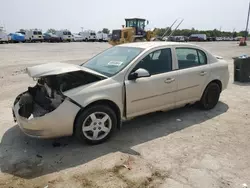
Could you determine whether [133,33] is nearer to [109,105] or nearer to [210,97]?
[210,97]

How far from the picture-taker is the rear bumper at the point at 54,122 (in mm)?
3467

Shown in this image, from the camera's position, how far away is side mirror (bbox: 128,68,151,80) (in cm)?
395

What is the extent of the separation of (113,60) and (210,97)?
8.09 feet

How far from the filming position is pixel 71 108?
11.6 ft

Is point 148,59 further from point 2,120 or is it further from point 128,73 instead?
point 2,120

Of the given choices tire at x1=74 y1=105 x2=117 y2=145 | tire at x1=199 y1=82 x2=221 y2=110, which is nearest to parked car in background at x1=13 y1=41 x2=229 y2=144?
tire at x1=74 y1=105 x2=117 y2=145

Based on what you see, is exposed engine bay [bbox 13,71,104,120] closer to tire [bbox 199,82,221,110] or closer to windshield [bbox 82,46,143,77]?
windshield [bbox 82,46,143,77]

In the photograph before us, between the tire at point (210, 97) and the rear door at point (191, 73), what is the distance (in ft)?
0.68

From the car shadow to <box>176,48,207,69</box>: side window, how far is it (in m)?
1.13

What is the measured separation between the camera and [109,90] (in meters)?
3.81

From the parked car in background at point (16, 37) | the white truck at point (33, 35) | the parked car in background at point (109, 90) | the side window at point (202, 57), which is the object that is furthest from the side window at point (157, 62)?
the white truck at point (33, 35)

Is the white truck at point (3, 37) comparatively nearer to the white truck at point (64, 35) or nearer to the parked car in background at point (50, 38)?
the parked car in background at point (50, 38)

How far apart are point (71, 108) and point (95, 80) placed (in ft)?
2.05

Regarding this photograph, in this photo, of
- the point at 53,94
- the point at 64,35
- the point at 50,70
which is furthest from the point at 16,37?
the point at 50,70
